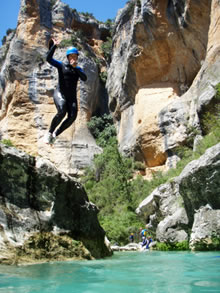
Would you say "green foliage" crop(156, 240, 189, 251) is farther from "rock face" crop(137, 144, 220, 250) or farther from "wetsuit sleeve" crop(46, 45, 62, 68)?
"wetsuit sleeve" crop(46, 45, 62, 68)

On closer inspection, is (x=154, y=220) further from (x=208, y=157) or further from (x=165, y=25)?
(x=165, y=25)

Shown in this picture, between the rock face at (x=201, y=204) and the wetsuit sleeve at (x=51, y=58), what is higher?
the wetsuit sleeve at (x=51, y=58)

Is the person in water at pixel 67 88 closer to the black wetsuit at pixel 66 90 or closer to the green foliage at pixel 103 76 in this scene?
the black wetsuit at pixel 66 90

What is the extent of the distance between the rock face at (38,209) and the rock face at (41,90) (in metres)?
20.3

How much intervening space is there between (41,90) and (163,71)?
38.4ft

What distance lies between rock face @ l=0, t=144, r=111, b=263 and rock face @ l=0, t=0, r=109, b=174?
20.3 m

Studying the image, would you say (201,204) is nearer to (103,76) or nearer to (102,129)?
(102,129)

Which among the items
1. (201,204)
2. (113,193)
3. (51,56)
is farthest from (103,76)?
(51,56)

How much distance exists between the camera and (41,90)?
2850cm

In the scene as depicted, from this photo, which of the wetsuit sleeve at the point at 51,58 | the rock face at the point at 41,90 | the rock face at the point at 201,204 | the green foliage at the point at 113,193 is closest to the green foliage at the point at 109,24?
the rock face at the point at 41,90

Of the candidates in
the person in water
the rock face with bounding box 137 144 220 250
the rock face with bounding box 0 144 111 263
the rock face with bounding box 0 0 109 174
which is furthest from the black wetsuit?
the rock face with bounding box 0 0 109 174

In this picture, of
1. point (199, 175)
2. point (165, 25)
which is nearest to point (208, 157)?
point (199, 175)

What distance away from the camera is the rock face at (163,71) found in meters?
17.9

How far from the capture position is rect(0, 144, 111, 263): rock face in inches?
193
